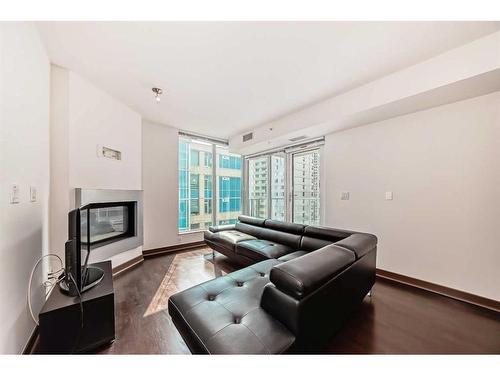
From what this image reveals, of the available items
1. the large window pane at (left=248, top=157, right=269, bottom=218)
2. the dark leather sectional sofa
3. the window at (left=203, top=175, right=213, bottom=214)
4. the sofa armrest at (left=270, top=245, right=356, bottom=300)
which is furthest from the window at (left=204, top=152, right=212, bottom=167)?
the sofa armrest at (left=270, top=245, right=356, bottom=300)

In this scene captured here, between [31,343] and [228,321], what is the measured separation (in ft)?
5.17

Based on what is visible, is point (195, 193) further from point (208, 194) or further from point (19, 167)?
point (19, 167)

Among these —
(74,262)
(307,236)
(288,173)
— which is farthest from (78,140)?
(288,173)

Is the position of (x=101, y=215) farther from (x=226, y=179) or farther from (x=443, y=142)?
(x=443, y=142)

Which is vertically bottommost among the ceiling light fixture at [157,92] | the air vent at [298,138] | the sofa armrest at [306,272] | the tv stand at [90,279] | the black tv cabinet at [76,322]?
the black tv cabinet at [76,322]

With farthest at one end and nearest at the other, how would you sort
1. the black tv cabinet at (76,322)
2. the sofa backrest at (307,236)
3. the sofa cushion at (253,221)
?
the sofa cushion at (253,221), the sofa backrest at (307,236), the black tv cabinet at (76,322)

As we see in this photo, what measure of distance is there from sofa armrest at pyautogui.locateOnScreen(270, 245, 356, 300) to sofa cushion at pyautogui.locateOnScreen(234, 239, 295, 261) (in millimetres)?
1139

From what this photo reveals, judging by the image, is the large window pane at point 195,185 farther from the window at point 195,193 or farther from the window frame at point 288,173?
the window frame at point 288,173

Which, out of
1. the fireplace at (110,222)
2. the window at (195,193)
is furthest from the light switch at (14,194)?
the window at (195,193)

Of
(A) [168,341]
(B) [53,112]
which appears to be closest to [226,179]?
(B) [53,112]

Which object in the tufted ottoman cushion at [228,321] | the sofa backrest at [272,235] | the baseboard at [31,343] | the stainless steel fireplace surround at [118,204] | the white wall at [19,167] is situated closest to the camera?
the tufted ottoman cushion at [228,321]

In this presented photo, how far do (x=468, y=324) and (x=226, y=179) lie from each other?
14.4 feet

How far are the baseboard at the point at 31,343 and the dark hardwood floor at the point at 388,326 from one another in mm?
519

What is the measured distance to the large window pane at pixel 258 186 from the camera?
480cm
